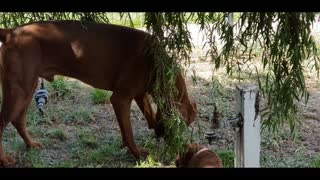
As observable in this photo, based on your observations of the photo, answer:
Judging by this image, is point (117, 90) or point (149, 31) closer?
point (149, 31)

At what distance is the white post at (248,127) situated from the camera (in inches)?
108

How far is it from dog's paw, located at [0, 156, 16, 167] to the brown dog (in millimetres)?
1122

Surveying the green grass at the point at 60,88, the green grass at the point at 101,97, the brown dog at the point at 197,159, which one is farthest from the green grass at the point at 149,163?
the green grass at the point at 60,88

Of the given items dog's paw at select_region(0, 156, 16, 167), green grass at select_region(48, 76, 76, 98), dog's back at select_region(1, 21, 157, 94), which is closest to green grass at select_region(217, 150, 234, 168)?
dog's back at select_region(1, 21, 157, 94)

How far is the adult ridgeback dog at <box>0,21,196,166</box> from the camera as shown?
368 centimetres

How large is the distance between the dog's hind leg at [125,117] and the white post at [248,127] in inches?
44.4

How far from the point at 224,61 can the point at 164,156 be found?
2.61 feet

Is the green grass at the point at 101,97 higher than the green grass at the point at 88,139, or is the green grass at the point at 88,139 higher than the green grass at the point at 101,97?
the green grass at the point at 101,97

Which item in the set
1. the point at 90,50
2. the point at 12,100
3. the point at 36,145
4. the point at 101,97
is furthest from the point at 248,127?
the point at 101,97

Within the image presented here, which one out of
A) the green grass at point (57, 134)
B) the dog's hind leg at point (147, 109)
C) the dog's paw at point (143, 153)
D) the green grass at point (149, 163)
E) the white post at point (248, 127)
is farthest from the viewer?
the green grass at point (57, 134)

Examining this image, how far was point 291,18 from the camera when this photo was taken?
8.70ft

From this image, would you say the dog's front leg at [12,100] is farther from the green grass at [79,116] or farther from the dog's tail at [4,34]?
the green grass at [79,116]
